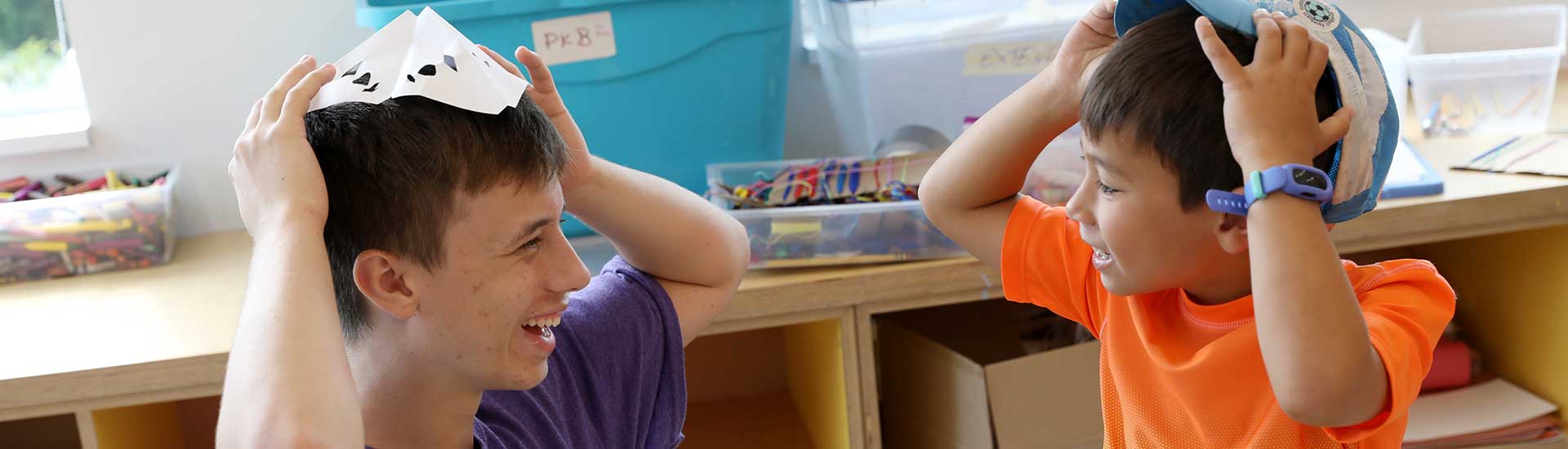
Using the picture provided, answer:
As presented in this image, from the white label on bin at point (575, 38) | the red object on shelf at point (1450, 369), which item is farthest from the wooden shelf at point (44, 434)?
the red object on shelf at point (1450, 369)

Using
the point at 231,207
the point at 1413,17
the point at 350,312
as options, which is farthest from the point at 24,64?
the point at 1413,17

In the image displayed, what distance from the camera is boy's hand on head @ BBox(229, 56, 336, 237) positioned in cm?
81

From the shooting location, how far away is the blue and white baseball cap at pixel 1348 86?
0.83m

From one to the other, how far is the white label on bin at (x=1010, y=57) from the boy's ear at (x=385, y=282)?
3.44 ft

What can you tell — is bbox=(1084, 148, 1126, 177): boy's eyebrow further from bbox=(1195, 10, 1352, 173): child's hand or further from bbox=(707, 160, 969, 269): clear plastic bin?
bbox=(707, 160, 969, 269): clear plastic bin

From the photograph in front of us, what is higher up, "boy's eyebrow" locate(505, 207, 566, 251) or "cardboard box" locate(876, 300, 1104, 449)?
"boy's eyebrow" locate(505, 207, 566, 251)

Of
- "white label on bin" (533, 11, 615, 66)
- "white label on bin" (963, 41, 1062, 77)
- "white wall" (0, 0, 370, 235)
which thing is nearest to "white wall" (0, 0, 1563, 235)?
"white wall" (0, 0, 370, 235)

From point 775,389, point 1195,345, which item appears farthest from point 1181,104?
point 775,389

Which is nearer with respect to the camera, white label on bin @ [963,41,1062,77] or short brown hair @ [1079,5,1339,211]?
short brown hair @ [1079,5,1339,211]

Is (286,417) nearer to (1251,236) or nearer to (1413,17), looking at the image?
(1251,236)

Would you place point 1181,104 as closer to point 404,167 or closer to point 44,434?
point 404,167

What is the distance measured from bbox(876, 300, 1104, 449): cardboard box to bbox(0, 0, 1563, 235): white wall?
0.95 m

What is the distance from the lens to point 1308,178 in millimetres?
802

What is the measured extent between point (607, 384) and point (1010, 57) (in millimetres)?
874
